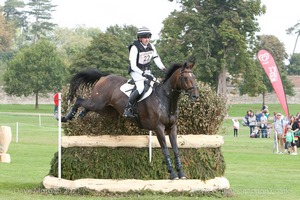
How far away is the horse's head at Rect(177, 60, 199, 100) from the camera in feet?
40.4

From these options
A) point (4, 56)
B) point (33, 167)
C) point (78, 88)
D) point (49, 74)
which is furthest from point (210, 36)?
point (4, 56)

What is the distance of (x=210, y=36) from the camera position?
65.3 m

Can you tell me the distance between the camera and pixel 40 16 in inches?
6230

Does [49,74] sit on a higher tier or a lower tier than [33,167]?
higher

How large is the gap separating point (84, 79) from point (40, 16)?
147m

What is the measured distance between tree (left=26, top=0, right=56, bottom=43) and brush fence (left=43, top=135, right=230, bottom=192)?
5585 inches

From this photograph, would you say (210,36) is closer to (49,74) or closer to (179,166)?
(49,74)

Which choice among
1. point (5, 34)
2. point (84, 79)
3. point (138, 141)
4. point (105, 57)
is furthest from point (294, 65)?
point (138, 141)

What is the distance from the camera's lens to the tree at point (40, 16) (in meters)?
154

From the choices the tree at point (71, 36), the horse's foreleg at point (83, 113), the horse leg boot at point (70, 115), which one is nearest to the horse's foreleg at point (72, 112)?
the horse leg boot at point (70, 115)

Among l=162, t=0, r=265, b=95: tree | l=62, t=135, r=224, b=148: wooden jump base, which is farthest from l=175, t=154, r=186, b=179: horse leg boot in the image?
l=162, t=0, r=265, b=95: tree

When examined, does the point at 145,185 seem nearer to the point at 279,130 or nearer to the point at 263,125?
the point at 279,130

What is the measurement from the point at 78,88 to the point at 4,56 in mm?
120668

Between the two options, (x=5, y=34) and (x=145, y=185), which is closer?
(x=145, y=185)
